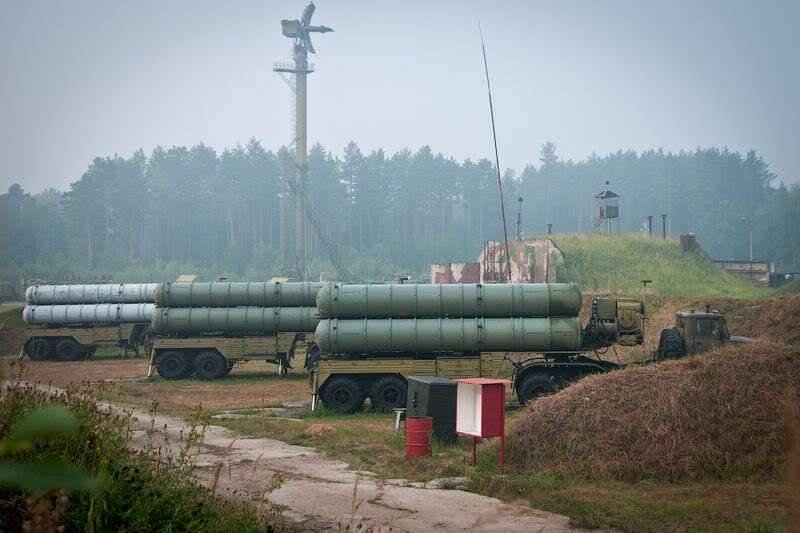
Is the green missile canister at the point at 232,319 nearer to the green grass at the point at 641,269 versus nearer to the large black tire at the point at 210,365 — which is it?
the large black tire at the point at 210,365

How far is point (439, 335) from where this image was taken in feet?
70.9

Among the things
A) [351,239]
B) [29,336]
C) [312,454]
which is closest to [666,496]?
[312,454]

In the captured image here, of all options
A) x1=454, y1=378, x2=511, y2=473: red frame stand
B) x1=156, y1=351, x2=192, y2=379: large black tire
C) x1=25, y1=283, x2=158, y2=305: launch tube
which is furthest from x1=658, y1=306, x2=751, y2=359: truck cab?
x1=25, y1=283, x2=158, y2=305: launch tube

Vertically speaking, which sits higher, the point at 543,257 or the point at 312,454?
the point at 543,257

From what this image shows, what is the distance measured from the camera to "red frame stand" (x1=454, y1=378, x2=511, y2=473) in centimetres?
1410

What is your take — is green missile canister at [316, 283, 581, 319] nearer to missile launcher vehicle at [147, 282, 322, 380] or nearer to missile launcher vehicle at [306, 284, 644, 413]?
missile launcher vehicle at [306, 284, 644, 413]

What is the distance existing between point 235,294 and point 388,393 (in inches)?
401

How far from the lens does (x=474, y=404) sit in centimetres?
1434

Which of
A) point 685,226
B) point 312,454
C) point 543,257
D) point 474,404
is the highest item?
point 685,226

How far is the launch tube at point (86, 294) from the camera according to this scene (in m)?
37.4

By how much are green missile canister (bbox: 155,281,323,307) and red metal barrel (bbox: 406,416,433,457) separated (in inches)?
591

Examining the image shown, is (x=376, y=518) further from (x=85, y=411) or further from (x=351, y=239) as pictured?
(x=351, y=239)

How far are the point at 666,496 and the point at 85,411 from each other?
8.29 metres

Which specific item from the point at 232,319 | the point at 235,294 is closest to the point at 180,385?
the point at 232,319
